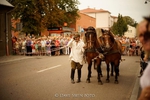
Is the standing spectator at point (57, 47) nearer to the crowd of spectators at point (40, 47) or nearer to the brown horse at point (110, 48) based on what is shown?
the crowd of spectators at point (40, 47)

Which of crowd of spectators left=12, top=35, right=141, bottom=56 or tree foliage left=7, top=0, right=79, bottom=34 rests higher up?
tree foliage left=7, top=0, right=79, bottom=34

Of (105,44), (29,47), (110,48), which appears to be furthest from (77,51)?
(29,47)

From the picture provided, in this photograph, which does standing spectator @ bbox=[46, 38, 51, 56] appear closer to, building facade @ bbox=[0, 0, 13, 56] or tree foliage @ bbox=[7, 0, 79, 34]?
building facade @ bbox=[0, 0, 13, 56]

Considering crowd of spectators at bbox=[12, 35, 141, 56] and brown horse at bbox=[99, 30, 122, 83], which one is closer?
brown horse at bbox=[99, 30, 122, 83]

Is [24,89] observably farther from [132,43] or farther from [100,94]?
[132,43]

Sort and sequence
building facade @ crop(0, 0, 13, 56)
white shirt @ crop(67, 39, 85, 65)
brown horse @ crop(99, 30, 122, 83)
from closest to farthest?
brown horse @ crop(99, 30, 122, 83)
white shirt @ crop(67, 39, 85, 65)
building facade @ crop(0, 0, 13, 56)

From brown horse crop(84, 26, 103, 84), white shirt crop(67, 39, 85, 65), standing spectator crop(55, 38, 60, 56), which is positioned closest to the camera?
brown horse crop(84, 26, 103, 84)

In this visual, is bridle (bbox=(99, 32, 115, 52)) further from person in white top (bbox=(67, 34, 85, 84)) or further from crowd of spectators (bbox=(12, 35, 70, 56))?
crowd of spectators (bbox=(12, 35, 70, 56))

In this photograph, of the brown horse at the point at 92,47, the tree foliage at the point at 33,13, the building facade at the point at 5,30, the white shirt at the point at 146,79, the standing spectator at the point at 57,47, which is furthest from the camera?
the tree foliage at the point at 33,13

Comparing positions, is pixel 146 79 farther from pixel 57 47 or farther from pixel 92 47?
pixel 57 47

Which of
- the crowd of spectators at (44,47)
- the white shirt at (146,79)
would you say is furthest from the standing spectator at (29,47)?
the white shirt at (146,79)

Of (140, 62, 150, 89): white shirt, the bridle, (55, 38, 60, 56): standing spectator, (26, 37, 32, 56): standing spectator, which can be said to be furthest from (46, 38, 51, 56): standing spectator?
(140, 62, 150, 89): white shirt

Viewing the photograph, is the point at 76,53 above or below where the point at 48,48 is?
above

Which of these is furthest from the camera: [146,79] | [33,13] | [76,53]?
[33,13]
